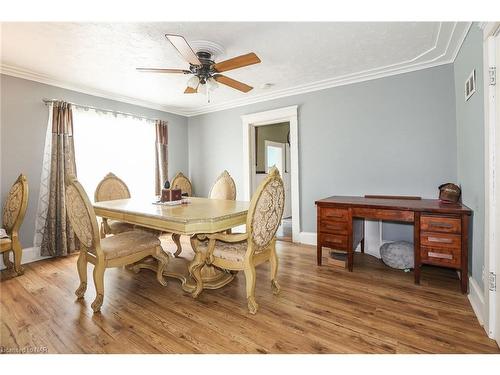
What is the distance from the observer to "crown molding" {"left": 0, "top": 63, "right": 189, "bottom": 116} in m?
2.88

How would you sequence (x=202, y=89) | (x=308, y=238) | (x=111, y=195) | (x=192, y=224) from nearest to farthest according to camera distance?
(x=192, y=224) → (x=111, y=195) → (x=202, y=89) → (x=308, y=238)

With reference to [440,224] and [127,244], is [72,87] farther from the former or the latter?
[440,224]

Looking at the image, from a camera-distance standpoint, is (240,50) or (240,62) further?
(240,50)

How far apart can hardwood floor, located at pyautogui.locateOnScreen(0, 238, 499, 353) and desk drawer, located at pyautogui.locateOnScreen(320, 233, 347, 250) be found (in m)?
0.27

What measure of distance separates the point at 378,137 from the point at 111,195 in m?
3.57

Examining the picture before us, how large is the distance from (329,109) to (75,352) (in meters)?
3.62

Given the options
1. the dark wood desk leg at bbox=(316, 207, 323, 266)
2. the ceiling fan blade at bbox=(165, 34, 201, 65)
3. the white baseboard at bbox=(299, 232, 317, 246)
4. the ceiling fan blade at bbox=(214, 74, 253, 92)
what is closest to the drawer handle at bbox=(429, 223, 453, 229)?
the dark wood desk leg at bbox=(316, 207, 323, 266)

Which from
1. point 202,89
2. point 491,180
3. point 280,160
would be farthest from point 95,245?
point 280,160

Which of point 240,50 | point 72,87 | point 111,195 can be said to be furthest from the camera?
point 72,87

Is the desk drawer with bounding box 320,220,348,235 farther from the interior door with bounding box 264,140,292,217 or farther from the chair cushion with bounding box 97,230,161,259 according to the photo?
the interior door with bounding box 264,140,292,217

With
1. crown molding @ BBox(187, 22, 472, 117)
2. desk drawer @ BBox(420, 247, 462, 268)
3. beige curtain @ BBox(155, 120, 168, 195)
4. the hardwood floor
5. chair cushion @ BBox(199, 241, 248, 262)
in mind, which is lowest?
the hardwood floor

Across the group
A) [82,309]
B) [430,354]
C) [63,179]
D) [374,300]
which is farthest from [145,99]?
[430,354]

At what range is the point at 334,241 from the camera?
2703 mm

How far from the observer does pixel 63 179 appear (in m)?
3.22
